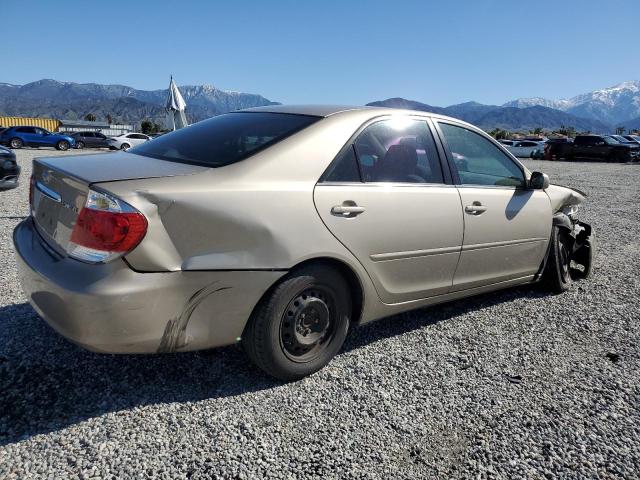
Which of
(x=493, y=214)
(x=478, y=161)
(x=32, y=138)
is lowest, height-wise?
(x=493, y=214)

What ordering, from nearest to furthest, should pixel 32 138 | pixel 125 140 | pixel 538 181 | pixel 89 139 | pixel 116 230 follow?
pixel 116 230
pixel 538 181
pixel 32 138
pixel 125 140
pixel 89 139

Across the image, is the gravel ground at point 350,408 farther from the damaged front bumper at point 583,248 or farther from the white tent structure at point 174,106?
the white tent structure at point 174,106

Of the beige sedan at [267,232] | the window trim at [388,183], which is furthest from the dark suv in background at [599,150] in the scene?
the window trim at [388,183]

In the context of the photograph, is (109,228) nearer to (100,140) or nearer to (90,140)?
(100,140)

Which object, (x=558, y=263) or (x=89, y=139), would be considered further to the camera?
(x=89, y=139)

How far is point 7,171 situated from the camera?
7734mm

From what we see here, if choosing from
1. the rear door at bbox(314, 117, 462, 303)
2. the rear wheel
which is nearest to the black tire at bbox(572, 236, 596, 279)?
the rear door at bbox(314, 117, 462, 303)

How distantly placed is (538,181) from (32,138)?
1212 inches

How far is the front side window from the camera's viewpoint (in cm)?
332

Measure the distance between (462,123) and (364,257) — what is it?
1546 millimetres

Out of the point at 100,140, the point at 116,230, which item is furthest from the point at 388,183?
the point at 100,140

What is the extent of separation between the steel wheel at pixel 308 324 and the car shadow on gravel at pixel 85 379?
0.25 metres

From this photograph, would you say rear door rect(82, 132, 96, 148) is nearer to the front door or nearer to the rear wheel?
the front door

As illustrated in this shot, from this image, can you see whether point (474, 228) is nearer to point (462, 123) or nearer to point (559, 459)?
point (462, 123)
